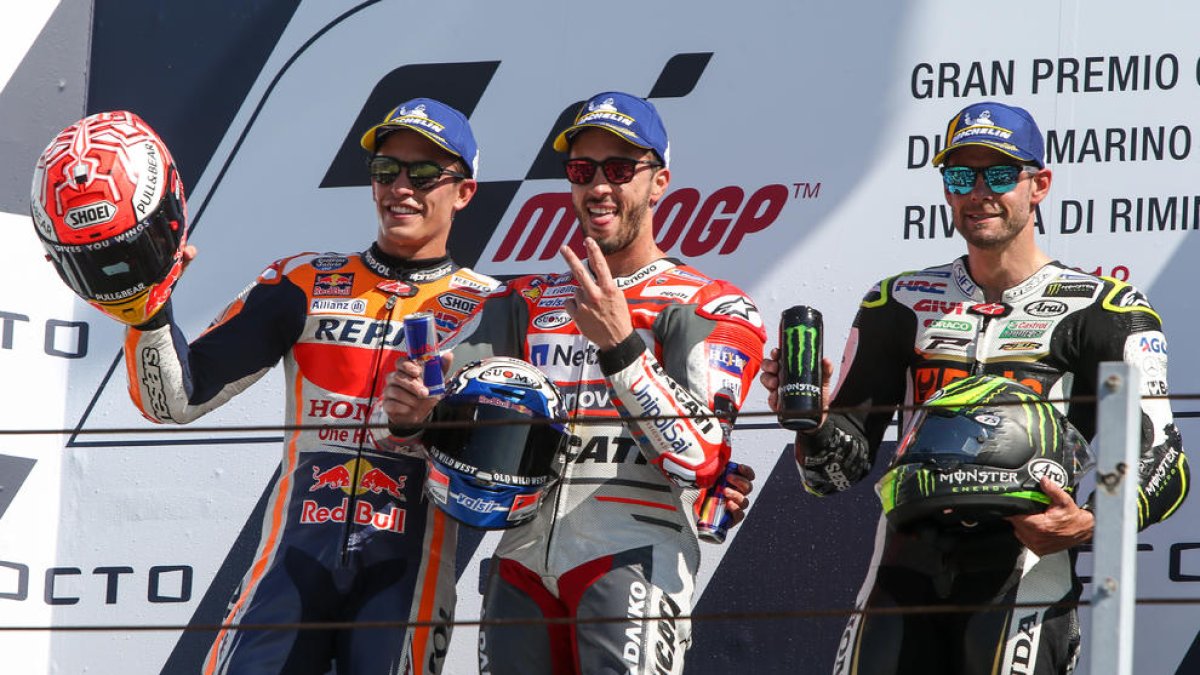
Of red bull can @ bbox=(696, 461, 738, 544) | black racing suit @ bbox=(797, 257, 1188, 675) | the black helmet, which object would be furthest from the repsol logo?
the black helmet

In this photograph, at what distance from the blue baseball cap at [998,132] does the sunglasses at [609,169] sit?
0.61 m

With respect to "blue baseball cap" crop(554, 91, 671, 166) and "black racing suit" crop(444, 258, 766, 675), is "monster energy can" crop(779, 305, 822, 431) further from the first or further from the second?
"blue baseball cap" crop(554, 91, 671, 166)

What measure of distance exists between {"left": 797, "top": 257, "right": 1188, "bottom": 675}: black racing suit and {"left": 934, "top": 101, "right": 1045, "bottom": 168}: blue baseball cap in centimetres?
24

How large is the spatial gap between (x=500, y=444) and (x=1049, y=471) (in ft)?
3.19

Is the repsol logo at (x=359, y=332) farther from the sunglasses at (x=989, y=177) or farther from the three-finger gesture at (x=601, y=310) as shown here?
the sunglasses at (x=989, y=177)

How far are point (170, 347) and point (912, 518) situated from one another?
145 cm

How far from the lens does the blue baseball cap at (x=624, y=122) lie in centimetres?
360

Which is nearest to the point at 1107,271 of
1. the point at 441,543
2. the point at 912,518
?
the point at 912,518

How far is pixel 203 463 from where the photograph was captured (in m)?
4.68

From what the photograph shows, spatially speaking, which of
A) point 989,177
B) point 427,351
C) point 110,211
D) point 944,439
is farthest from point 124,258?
point 989,177

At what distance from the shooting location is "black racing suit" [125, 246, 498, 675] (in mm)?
3416

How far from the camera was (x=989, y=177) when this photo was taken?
3500mm

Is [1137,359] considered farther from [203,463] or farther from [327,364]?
[203,463]

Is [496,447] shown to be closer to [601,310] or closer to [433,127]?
[601,310]
